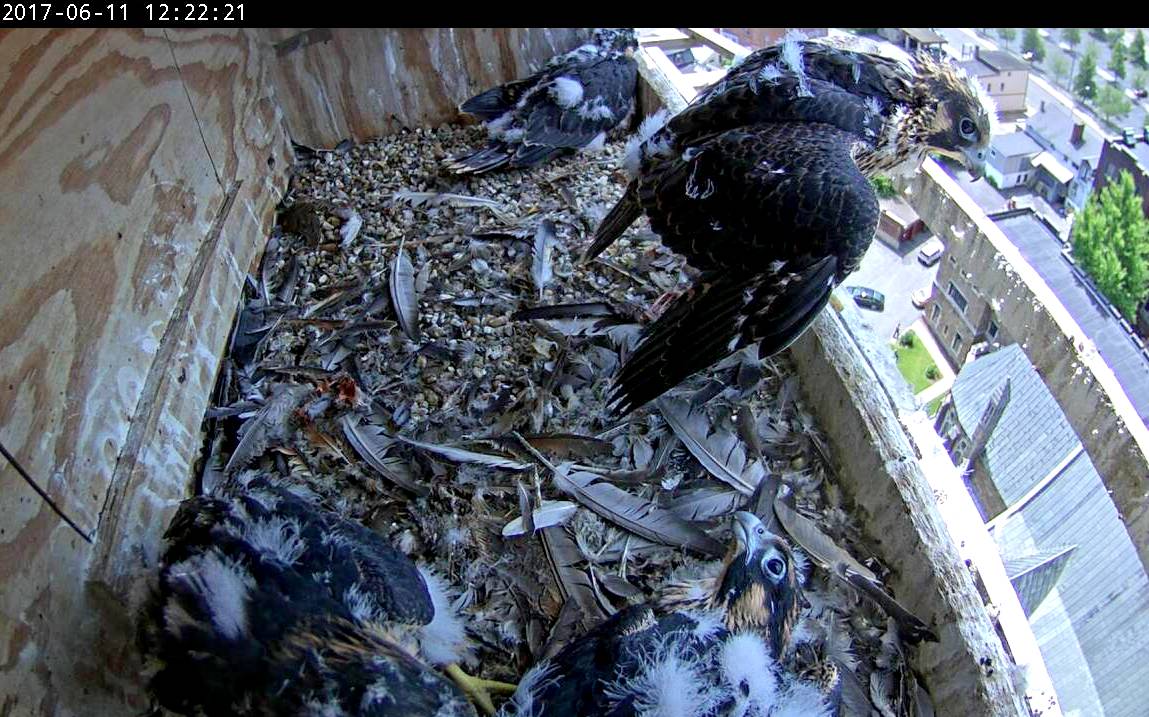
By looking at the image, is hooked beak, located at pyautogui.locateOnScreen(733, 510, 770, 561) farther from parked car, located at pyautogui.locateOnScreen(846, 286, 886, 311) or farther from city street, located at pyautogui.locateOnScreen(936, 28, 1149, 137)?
city street, located at pyautogui.locateOnScreen(936, 28, 1149, 137)

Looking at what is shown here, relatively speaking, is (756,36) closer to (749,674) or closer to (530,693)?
(749,674)

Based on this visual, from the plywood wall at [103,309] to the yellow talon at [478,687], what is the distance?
67cm

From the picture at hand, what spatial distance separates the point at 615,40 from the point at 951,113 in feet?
5.61

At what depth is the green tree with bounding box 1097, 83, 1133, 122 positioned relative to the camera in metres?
6.45

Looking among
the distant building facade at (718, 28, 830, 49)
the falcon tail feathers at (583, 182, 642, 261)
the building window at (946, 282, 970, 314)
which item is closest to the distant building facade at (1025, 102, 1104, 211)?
the building window at (946, 282, 970, 314)

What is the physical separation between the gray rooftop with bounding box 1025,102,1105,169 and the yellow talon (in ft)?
21.5

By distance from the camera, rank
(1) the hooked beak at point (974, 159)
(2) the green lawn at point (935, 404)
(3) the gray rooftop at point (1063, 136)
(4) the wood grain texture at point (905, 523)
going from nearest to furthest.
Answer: (4) the wood grain texture at point (905, 523) → (1) the hooked beak at point (974, 159) → (2) the green lawn at point (935, 404) → (3) the gray rooftop at point (1063, 136)

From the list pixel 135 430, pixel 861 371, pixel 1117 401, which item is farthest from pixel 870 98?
pixel 135 430

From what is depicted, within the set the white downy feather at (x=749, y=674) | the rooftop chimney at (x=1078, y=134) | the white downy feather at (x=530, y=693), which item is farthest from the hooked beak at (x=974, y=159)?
A: the rooftop chimney at (x=1078, y=134)

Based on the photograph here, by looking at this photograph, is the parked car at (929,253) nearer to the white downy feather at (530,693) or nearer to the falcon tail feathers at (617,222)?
the falcon tail feathers at (617,222)

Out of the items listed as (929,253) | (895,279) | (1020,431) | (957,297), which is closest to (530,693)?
(1020,431)

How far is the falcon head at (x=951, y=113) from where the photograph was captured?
275cm
